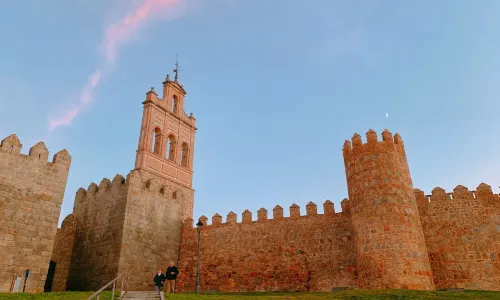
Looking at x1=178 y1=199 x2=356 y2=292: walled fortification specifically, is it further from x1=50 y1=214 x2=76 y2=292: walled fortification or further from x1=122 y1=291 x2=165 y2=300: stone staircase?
x1=122 y1=291 x2=165 y2=300: stone staircase

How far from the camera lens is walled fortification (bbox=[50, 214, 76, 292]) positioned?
17.8 metres

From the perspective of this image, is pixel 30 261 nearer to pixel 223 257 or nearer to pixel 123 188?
pixel 123 188

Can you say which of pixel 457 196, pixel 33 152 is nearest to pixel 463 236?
pixel 457 196

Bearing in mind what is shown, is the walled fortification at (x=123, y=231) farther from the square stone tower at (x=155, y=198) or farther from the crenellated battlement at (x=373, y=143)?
the crenellated battlement at (x=373, y=143)

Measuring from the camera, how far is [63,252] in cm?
1844

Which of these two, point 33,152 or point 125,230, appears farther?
point 125,230

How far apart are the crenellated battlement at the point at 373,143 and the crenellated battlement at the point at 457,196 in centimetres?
232

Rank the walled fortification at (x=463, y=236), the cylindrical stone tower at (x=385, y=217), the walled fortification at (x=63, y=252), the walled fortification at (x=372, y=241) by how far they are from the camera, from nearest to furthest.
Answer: the cylindrical stone tower at (x=385, y=217) → the walled fortification at (x=372, y=241) → the walled fortification at (x=463, y=236) → the walled fortification at (x=63, y=252)

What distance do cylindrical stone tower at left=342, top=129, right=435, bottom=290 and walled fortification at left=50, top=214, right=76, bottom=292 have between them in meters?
12.8

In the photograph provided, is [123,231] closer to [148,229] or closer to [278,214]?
[148,229]

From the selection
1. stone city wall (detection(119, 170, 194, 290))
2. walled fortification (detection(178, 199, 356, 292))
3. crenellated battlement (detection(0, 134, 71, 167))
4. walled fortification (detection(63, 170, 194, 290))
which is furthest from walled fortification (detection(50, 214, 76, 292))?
walled fortification (detection(178, 199, 356, 292))

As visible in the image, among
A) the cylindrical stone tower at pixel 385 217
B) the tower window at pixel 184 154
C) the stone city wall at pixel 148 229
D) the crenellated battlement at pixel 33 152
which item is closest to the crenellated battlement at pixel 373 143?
the cylindrical stone tower at pixel 385 217

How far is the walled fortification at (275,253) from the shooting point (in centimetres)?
1653

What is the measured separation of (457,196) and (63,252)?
680 inches
